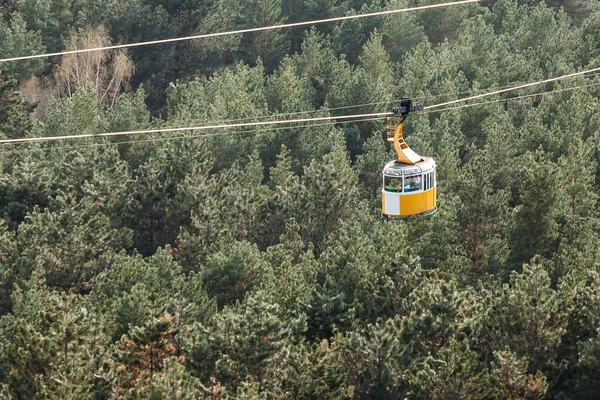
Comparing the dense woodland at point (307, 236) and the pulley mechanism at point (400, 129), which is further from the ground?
the pulley mechanism at point (400, 129)

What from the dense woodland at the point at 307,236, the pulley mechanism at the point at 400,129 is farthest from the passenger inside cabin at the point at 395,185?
the dense woodland at the point at 307,236

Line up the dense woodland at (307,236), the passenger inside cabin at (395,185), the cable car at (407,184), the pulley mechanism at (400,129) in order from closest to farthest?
the pulley mechanism at (400,129)
the cable car at (407,184)
the passenger inside cabin at (395,185)
the dense woodland at (307,236)

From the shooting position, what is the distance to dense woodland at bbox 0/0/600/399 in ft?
119

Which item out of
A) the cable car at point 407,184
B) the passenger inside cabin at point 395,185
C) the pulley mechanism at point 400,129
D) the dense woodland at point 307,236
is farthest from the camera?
the dense woodland at point 307,236

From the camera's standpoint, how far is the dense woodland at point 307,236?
119ft

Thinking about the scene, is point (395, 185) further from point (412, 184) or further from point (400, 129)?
point (400, 129)

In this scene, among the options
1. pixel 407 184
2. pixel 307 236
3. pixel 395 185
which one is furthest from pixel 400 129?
pixel 307 236

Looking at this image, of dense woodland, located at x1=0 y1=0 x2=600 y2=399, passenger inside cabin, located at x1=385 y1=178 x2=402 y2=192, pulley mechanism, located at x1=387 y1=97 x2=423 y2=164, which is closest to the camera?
pulley mechanism, located at x1=387 y1=97 x2=423 y2=164

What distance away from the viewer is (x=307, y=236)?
169 feet

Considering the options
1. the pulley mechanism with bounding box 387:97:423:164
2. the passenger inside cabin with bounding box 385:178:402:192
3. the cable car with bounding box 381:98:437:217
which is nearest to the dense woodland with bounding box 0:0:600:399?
the cable car with bounding box 381:98:437:217

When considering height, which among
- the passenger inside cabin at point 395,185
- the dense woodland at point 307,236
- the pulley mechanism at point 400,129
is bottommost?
the dense woodland at point 307,236

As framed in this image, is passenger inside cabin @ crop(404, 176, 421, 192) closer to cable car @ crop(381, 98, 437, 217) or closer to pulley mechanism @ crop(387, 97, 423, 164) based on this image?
cable car @ crop(381, 98, 437, 217)

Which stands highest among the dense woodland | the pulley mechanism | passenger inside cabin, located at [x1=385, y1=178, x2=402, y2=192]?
the pulley mechanism

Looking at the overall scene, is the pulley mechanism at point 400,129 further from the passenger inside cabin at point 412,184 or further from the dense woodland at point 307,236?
the dense woodland at point 307,236
